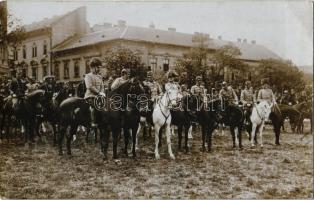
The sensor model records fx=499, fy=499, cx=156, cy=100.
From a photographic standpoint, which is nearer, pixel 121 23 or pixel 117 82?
pixel 121 23

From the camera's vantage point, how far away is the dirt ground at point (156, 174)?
589 centimetres

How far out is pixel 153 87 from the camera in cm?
751

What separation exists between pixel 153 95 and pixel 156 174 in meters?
1.56

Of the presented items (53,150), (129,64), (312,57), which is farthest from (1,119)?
(312,57)

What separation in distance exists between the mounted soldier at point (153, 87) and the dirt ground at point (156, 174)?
0.88 metres

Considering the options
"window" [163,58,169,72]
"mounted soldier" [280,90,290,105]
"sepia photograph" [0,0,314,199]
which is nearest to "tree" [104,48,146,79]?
"sepia photograph" [0,0,314,199]

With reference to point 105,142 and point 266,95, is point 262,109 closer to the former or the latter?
point 266,95

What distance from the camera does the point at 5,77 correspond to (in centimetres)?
722

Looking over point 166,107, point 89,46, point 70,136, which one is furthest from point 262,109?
point 70,136

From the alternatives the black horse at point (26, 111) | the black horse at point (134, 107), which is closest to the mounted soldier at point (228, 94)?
the black horse at point (134, 107)

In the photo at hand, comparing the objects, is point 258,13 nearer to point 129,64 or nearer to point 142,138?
point 129,64

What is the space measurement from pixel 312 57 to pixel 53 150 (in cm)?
369

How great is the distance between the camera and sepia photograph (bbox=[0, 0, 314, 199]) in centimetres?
614

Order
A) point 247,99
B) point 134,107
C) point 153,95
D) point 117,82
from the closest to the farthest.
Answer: point 117,82 < point 134,107 < point 153,95 < point 247,99
